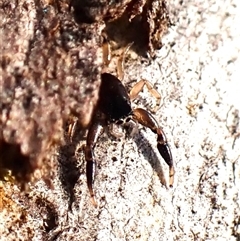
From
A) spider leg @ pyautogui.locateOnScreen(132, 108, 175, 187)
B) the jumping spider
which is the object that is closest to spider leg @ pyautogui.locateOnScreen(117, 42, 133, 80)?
the jumping spider

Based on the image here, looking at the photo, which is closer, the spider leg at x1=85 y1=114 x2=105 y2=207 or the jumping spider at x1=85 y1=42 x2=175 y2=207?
the spider leg at x1=85 y1=114 x2=105 y2=207

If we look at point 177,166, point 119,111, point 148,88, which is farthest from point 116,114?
point 177,166

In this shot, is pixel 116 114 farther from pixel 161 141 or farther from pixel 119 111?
pixel 161 141

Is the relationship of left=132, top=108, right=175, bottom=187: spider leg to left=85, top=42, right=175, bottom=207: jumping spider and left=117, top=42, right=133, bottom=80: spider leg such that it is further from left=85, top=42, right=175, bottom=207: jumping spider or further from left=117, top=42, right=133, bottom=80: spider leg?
left=117, top=42, right=133, bottom=80: spider leg

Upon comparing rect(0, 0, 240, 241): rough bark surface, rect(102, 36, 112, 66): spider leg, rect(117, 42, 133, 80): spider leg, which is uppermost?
rect(102, 36, 112, 66): spider leg

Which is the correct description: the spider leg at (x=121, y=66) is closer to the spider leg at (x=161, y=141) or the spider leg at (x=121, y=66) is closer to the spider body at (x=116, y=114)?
the spider body at (x=116, y=114)

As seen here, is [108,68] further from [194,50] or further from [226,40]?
[226,40]

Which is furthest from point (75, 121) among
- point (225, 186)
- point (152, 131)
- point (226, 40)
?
point (226, 40)

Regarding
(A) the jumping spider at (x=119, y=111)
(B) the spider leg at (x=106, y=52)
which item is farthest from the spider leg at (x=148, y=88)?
(B) the spider leg at (x=106, y=52)
